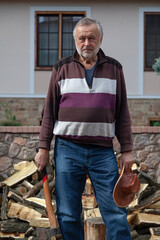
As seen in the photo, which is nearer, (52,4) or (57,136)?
(57,136)

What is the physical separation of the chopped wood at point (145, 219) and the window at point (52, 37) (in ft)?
24.2

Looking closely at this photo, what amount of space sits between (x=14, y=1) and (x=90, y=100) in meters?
9.13

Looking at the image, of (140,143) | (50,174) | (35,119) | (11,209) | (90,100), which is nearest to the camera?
A: (90,100)

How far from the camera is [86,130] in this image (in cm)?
309

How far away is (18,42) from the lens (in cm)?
1139

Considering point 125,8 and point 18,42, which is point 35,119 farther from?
point 125,8

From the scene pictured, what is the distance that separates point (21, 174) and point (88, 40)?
3.16 m

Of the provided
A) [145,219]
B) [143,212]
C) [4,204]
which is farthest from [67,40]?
[145,219]

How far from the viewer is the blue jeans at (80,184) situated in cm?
309

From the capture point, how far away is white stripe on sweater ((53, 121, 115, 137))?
122 inches

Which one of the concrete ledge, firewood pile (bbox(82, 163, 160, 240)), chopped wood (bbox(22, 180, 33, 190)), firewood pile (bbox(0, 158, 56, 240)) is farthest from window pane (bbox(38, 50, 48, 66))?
firewood pile (bbox(82, 163, 160, 240))

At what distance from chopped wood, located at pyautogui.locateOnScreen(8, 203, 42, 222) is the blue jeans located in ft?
6.15

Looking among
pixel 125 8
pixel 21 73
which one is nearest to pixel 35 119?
pixel 21 73

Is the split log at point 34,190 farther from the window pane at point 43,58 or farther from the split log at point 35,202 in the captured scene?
the window pane at point 43,58
